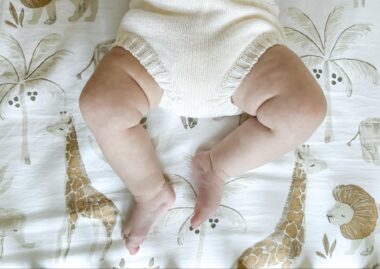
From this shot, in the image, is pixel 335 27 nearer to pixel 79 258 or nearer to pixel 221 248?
pixel 221 248

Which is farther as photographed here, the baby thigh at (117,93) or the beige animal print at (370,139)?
the beige animal print at (370,139)

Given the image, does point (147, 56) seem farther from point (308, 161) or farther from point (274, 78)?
point (308, 161)

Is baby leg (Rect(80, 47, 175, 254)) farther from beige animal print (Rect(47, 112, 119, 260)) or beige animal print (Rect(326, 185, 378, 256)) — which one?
beige animal print (Rect(326, 185, 378, 256))

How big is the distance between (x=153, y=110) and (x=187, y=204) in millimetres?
180

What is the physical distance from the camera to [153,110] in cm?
91

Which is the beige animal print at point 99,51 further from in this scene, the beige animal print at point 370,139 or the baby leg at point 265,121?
the beige animal print at point 370,139

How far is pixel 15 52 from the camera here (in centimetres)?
93

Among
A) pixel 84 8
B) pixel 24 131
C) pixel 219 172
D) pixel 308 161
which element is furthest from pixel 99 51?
pixel 308 161

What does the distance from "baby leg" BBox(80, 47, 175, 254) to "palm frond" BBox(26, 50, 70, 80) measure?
16cm

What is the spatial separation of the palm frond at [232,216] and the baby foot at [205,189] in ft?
0.06

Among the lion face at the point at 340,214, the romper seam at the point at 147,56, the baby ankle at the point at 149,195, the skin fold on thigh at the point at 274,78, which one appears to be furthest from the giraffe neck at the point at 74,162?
the lion face at the point at 340,214

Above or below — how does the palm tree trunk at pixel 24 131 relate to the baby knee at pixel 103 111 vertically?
below

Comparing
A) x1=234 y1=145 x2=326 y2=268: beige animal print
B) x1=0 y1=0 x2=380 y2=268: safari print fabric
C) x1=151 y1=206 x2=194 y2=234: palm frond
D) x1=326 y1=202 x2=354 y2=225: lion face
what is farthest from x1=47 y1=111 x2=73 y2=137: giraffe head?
x1=326 y1=202 x2=354 y2=225: lion face

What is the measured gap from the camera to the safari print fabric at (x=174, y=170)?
85cm
